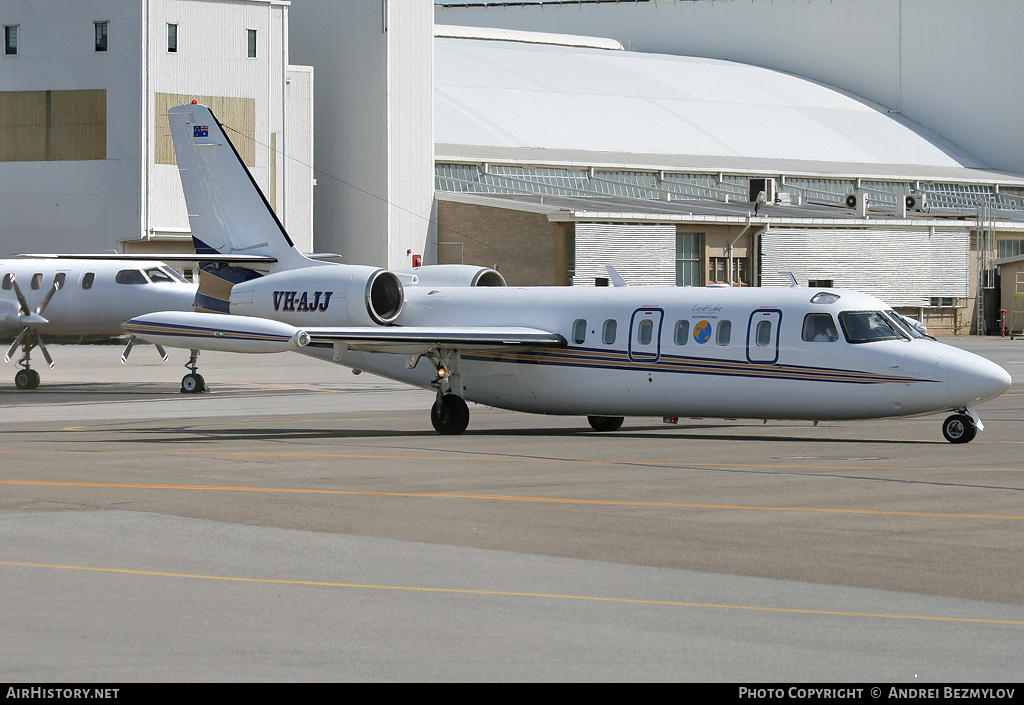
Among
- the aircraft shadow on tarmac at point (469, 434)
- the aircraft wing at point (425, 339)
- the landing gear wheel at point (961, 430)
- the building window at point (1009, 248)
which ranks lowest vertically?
the aircraft shadow on tarmac at point (469, 434)

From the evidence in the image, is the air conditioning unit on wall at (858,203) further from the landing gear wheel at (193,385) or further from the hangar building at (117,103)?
the landing gear wheel at (193,385)

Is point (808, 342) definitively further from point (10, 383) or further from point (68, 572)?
point (10, 383)

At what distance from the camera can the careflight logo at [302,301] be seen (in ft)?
88.5

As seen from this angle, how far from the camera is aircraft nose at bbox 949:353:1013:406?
21.6 metres

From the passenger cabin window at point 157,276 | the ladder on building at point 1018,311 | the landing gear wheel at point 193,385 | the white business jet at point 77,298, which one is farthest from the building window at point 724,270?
the landing gear wheel at point 193,385

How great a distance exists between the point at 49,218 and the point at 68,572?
58.8 m

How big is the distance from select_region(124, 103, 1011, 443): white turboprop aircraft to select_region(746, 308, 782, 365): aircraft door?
23 millimetres

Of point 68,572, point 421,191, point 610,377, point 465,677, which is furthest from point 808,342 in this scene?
point 421,191

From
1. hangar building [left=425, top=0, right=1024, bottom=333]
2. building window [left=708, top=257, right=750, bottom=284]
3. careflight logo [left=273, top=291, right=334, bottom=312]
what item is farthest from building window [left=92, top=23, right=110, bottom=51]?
careflight logo [left=273, top=291, right=334, bottom=312]

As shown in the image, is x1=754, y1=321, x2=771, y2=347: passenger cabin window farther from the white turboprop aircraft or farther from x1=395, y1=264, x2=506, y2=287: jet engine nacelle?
x1=395, y1=264, x2=506, y2=287: jet engine nacelle

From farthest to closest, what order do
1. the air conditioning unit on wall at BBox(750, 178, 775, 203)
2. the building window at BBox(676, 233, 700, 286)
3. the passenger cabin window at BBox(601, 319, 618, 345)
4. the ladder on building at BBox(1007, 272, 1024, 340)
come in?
the ladder on building at BBox(1007, 272, 1024, 340) → the building window at BBox(676, 233, 700, 286) → the air conditioning unit on wall at BBox(750, 178, 775, 203) → the passenger cabin window at BBox(601, 319, 618, 345)

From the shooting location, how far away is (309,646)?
8820 mm

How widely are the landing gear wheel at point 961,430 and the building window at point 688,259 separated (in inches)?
1923

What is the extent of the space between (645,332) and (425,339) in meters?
3.85
